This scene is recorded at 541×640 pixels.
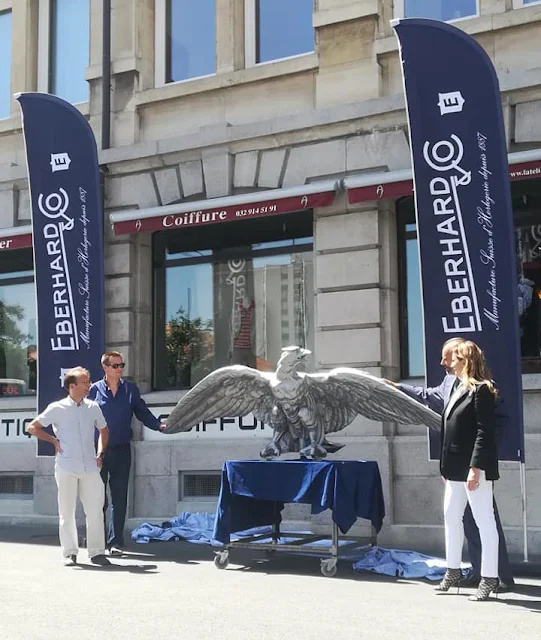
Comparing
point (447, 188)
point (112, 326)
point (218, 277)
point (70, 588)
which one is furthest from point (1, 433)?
point (447, 188)

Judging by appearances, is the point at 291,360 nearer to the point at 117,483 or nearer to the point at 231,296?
the point at 117,483

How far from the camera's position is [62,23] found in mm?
14773

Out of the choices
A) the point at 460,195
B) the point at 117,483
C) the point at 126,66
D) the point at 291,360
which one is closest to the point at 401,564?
the point at 291,360

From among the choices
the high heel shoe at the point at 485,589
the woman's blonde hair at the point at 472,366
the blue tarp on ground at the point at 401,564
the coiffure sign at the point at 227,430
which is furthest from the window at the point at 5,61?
the high heel shoe at the point at 485,589

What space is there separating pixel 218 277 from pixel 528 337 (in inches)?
168

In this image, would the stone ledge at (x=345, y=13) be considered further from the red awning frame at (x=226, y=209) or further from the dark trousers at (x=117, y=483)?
the dark trousers at (x=117, y=483)

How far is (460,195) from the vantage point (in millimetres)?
9227

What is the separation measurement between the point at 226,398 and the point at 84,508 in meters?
1.69

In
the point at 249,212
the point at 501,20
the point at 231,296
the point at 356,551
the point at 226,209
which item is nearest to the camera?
the point at 356,551

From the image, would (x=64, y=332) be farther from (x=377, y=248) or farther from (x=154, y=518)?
(x=377, y=248)

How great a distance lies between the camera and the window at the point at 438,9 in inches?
453

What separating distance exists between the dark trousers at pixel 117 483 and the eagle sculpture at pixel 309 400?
1.09m

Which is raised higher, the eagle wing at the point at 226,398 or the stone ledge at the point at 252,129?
the stone ledge at the point at 252,129

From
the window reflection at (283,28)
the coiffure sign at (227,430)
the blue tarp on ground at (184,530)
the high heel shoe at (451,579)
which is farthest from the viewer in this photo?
the window reflection at (283,28)
